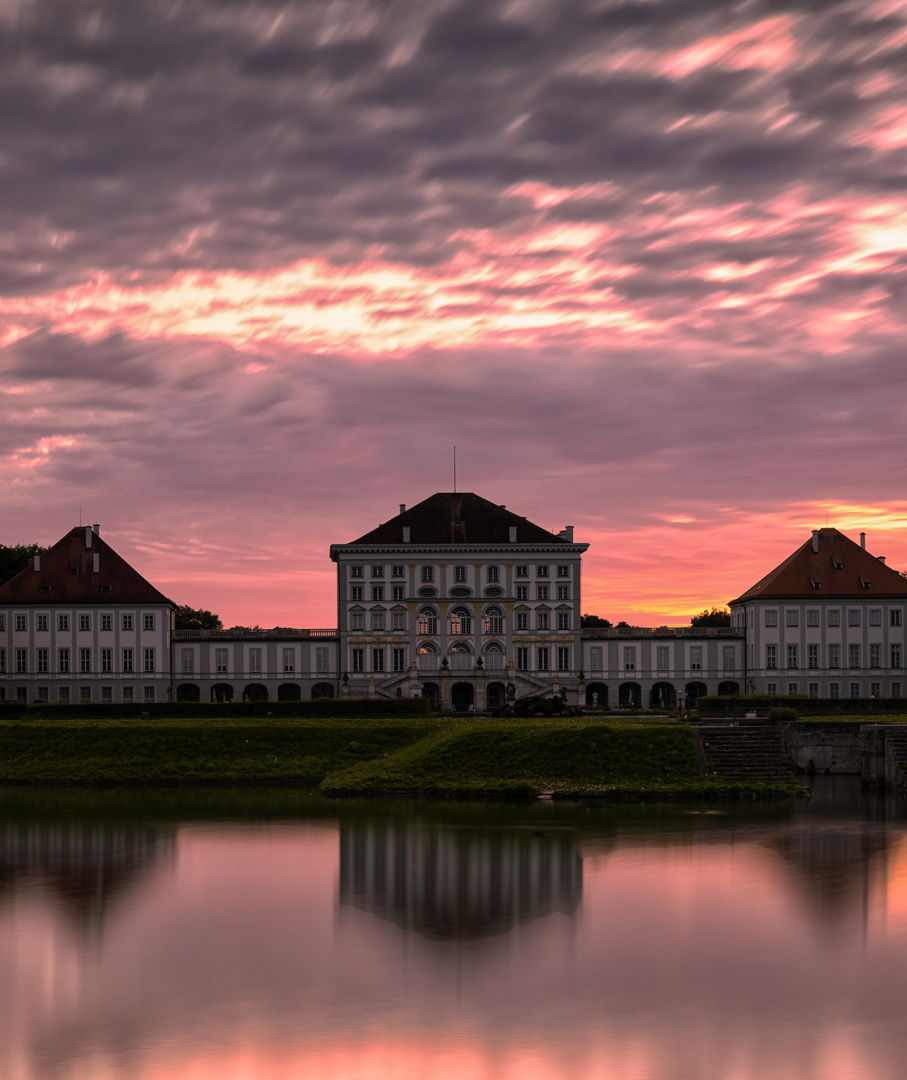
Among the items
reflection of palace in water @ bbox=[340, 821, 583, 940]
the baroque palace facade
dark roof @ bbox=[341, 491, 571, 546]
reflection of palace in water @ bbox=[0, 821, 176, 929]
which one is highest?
dark roof @ bbox=[341, 491, 571, 546]

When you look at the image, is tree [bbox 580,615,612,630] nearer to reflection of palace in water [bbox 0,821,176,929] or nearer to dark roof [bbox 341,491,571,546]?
dark roof [bbox 341,491,571,546]

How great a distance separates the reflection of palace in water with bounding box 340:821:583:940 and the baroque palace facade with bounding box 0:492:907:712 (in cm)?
6104

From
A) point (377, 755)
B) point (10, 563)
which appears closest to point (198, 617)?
point (10, 563)

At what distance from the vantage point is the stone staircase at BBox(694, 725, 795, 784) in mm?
44812

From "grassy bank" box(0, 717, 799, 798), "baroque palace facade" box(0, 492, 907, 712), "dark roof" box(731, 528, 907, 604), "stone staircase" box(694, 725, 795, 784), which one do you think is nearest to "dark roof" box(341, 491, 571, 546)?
"baroque palace facade" box(0, 492, 907, 712)

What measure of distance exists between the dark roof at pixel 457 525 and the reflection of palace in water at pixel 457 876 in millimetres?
63199

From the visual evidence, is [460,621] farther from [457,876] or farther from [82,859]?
[457,876]

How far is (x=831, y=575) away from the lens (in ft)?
318

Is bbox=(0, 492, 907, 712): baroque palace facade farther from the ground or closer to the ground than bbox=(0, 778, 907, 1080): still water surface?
farther from the ground

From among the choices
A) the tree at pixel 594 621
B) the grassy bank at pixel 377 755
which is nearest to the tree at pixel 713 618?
the tree at pixel 594 621

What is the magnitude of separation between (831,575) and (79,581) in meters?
55.6

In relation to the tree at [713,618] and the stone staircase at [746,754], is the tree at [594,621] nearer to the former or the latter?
the tree at [713,618]

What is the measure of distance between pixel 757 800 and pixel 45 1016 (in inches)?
1168

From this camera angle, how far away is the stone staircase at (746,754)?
44812 mm
